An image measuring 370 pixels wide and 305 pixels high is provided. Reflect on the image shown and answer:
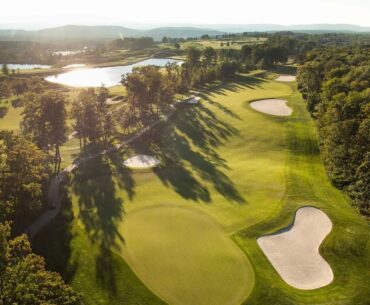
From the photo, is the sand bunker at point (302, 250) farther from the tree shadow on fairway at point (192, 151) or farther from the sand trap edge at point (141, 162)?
the sand trap edge at point (141, 162)

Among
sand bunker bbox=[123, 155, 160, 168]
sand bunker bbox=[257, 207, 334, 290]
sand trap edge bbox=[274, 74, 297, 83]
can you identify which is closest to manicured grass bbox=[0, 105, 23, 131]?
sand bunker bbox=[123, 155, 160, 168]

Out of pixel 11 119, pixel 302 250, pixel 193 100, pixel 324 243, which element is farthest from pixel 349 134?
pixel 11 119

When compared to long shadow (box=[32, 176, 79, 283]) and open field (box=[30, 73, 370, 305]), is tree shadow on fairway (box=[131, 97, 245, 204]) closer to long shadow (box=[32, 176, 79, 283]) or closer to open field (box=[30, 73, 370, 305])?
open field (box=[30, 73, 370, 305])

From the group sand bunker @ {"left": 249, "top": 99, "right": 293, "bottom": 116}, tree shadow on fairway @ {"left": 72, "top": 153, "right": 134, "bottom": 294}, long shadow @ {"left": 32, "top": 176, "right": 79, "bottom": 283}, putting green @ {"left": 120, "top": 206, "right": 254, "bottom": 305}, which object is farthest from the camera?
sand bunker @ {"left": 249, "top": 99, "right": 293, "bottom": 116}

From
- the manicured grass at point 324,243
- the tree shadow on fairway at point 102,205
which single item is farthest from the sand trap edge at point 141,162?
the manicured grass at point 324,243

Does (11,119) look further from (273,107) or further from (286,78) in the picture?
(286,78)

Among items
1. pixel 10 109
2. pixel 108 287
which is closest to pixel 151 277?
pixel 108 287
